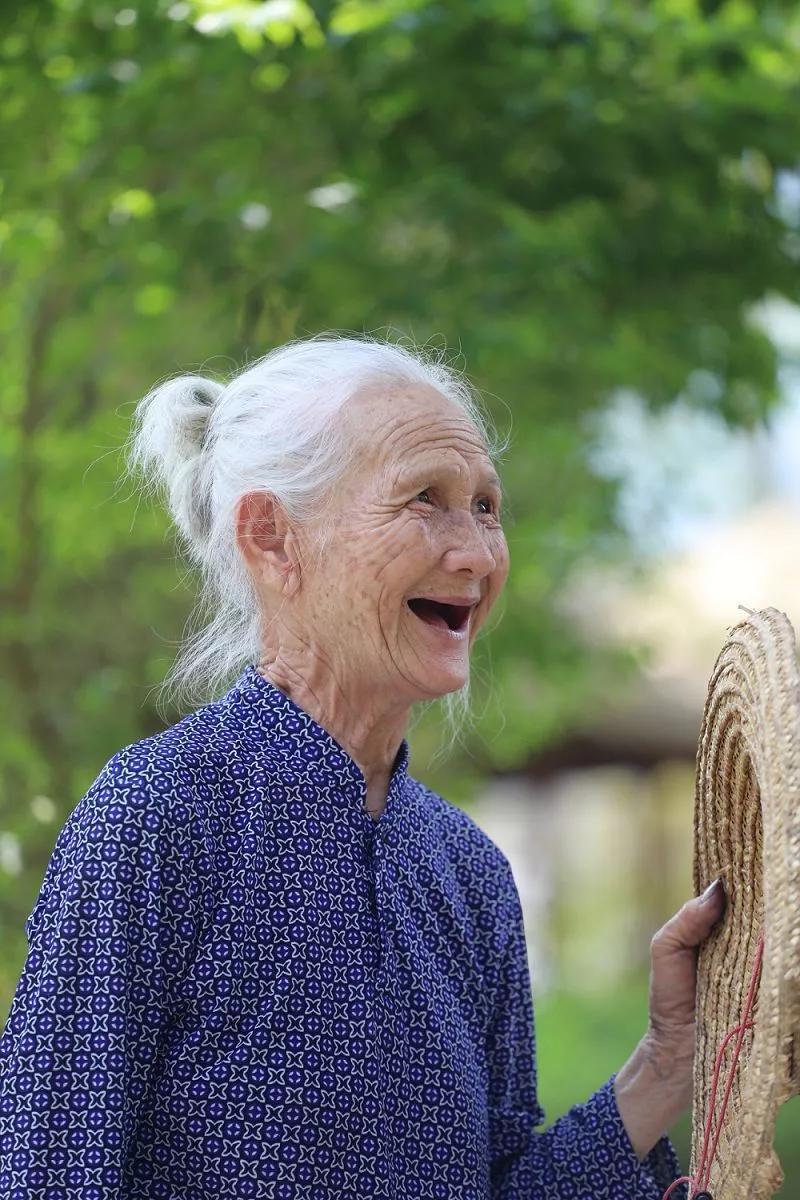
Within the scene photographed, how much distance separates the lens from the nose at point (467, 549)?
1870 mm

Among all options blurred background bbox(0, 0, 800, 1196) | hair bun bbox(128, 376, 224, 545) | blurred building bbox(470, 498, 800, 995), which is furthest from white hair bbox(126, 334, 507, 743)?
blurred building bbox(470, 498, 800, 995)

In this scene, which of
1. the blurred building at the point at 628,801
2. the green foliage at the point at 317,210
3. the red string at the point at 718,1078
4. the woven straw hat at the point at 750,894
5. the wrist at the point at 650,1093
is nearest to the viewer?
the woven straw hat at the point at 750,894

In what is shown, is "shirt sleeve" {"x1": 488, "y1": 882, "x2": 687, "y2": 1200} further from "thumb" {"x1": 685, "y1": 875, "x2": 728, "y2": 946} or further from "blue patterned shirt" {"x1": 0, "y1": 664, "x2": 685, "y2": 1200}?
"thumb" {"x1": 685, "y1": 875, "x2": 728, "y2": 946}

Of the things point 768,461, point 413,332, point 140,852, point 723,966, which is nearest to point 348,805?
point 140,852

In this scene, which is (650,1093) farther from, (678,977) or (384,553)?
(384,553)

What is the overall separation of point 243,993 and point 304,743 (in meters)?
0.32

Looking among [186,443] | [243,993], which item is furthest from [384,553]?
[243,993]

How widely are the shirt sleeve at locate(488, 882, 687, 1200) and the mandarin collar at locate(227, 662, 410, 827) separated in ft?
1.19

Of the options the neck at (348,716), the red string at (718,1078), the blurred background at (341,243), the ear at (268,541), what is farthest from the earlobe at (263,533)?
the blurred background at (341,243)

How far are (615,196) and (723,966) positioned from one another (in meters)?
3.16

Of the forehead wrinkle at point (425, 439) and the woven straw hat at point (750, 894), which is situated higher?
the forehead wrinkle at point (425, 439)

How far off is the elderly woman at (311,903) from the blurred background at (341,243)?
1.59 m

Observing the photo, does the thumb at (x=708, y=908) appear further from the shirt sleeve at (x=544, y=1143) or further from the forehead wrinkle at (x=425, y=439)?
the forehead wrinkle at (x=425, y=439)

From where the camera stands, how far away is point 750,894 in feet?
5.61
